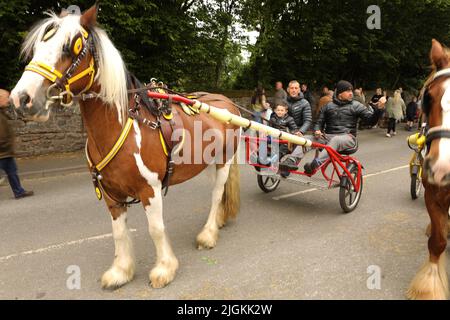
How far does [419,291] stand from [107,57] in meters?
3.12

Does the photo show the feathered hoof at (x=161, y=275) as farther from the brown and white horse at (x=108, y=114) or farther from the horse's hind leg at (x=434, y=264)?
the horse's hind leg at (x=434, y=264)

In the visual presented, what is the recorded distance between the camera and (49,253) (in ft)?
13.1

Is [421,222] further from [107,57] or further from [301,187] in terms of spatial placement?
[107,57]

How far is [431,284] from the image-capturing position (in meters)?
2.94

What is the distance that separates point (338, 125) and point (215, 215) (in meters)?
2.37

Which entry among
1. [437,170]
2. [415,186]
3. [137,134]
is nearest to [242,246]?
[137,134]

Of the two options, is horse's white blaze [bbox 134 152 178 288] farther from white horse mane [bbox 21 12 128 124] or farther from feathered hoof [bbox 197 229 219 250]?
feathered hoof [bbox 197 229 219 250]

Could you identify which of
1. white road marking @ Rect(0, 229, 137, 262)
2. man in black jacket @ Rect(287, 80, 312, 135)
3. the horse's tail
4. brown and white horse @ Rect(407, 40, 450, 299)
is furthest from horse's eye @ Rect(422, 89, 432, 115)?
white road marking @ Rect(0, 229, 137, 262)

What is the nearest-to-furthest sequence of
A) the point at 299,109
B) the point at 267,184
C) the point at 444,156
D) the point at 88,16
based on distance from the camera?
the point at 444,156 < the point at 88,16 < the point at 299,109 < the point at 267,184

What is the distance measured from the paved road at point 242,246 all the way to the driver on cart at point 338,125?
0.76m

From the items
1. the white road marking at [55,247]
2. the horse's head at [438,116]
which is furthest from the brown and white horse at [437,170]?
the white road marking at [55,247]

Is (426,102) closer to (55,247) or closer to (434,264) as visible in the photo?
(434,264)

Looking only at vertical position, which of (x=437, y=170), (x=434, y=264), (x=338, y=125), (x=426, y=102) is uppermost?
(x=426, y=102)
